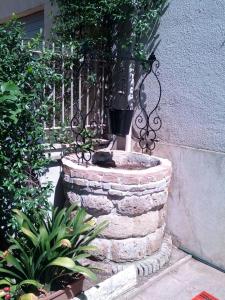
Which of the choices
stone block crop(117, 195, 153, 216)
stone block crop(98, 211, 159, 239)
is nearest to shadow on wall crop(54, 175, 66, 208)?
stone block crop(98, 211, 159, 239)

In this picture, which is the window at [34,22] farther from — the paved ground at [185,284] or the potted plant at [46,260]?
the paved ground at [185,284]

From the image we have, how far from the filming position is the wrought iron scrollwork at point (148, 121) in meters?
3.94

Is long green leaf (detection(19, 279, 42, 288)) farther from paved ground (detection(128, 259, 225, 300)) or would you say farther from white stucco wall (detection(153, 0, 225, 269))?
white stucco wall (detection(153, 0, 225, 269))

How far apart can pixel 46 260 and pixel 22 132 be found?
124 centimetres

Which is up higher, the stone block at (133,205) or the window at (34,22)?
the window at (34,22)

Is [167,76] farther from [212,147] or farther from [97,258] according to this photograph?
[97,258]

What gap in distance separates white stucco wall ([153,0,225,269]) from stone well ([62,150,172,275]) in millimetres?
389

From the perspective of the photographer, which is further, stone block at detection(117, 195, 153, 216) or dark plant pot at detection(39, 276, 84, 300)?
stone block at detection(117, 195, 153, 216)

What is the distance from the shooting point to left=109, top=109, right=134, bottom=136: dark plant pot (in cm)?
370

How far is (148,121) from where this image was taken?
4.08 metres

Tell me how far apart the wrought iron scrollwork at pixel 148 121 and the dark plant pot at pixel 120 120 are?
411 millimetres

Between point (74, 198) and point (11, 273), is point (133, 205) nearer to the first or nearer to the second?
point (74, 198)

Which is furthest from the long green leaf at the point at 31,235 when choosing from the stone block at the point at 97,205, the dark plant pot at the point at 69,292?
the stone block at the point at 97,205

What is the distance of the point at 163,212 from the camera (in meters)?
3.51
